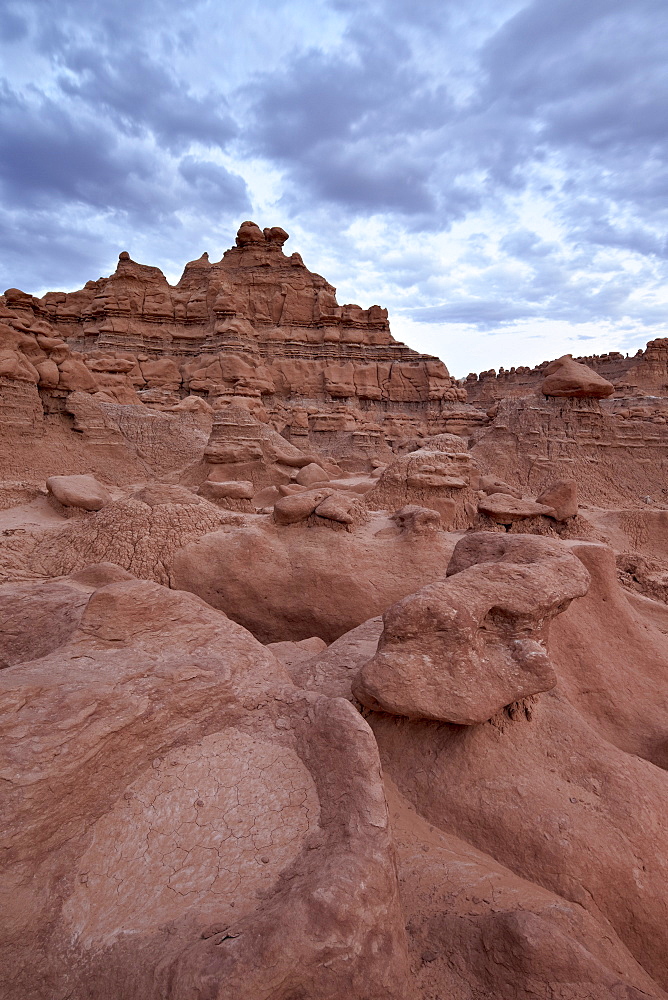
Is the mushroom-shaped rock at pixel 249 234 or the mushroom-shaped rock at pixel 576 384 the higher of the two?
the mushroom-shaped rock at pixel 249 234

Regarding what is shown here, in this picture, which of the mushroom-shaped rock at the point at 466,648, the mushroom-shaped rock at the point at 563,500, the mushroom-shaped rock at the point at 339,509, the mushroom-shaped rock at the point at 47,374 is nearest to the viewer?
the mushroom-shaped rock at the point at 466,648

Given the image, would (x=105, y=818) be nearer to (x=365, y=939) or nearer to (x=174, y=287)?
(x=365, y=939)

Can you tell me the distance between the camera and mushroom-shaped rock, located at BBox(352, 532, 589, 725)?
2.28 m

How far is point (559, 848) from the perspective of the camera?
2082 mm

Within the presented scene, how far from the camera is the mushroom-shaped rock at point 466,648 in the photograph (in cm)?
228

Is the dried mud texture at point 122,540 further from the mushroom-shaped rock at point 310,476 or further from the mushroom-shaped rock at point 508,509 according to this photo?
the mushroom-shaped rock at point 310,476

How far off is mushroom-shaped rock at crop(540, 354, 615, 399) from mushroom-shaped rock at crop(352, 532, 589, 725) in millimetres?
12868

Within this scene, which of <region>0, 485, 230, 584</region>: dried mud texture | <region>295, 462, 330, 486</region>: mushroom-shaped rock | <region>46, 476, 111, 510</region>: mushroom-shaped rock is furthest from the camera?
<region>295, 462, 330, 486</region>: mushroom-shaped rock

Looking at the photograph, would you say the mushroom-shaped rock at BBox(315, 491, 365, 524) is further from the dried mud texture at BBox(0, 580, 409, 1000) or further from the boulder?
the boulder

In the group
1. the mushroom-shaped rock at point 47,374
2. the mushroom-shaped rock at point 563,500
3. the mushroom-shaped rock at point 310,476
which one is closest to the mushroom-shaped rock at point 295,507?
the mushroom-shaped rock at point 563,500

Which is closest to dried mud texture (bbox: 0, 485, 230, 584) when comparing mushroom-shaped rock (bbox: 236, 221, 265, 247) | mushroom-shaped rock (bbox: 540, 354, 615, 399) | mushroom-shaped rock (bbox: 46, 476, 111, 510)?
mushroom-shaped rock (bbox: 46, 476, 111, 510)

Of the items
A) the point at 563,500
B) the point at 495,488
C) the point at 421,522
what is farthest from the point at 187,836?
the point at 495,488

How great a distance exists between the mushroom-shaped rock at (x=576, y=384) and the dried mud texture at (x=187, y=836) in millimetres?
13974

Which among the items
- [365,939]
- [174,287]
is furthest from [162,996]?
[174,287]
